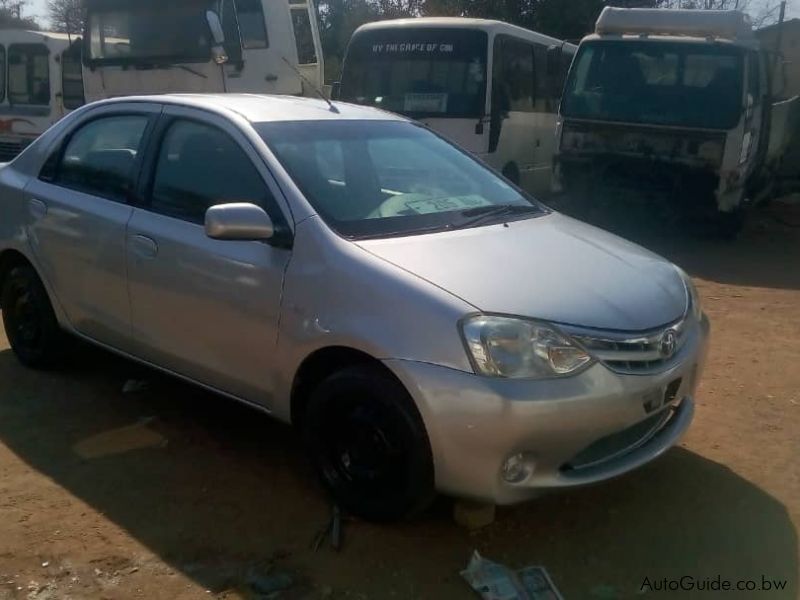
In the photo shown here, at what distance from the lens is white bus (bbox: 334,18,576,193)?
35.8ft

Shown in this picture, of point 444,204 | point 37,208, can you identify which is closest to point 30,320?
point 37,208

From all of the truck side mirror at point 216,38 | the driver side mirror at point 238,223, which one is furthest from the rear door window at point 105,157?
the truck side mirror at point 216,38

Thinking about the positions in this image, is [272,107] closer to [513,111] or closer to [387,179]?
[387,179]

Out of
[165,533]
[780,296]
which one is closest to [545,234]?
[165,533]

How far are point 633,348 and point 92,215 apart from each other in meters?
2.85

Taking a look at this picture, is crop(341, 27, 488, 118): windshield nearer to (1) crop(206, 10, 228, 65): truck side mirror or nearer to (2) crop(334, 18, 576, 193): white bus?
(2) crop(334, 18, 576, 193): white bus

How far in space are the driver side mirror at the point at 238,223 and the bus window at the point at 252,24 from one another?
7.35 metres

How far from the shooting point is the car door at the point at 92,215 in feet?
15.1

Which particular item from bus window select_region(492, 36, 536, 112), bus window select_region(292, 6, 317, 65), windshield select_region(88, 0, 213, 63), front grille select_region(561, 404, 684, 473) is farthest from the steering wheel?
bus window select_region(292, 6, 317, 65)

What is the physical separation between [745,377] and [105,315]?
376 centimetres

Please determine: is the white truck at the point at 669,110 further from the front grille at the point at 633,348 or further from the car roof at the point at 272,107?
the front grille at the point at 633,348

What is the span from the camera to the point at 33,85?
14195 millimetres

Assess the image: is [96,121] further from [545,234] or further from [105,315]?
[545,234]

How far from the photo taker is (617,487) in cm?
401
